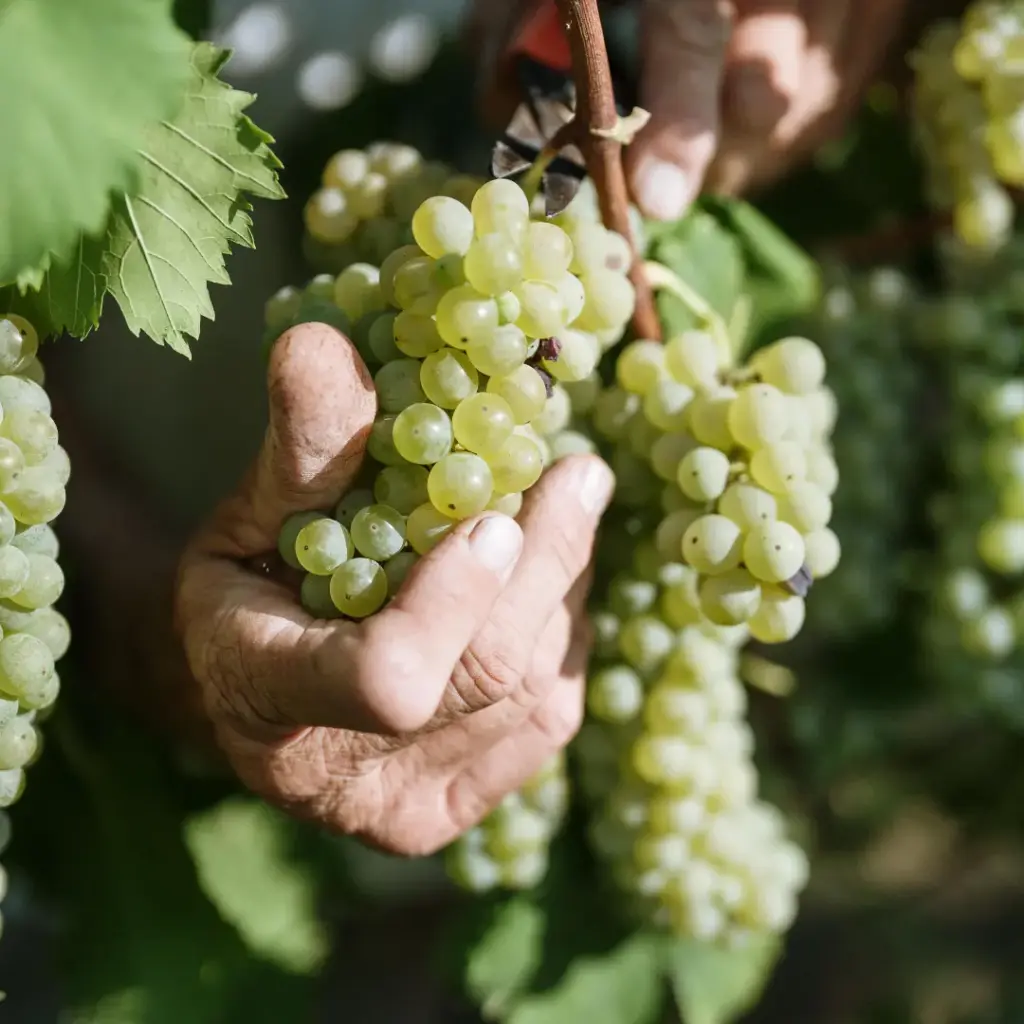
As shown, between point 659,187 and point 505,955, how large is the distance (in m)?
0.53

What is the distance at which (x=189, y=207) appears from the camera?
48 cm

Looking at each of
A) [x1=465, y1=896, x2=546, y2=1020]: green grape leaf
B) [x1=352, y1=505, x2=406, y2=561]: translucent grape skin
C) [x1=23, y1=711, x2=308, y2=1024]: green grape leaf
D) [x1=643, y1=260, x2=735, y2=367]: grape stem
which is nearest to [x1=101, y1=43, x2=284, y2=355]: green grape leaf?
[x1=352, y1=505, x2=406, y2=561]: translucent grape skin

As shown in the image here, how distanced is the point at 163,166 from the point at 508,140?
0.57 ft

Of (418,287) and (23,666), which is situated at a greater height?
Result: (418,287)

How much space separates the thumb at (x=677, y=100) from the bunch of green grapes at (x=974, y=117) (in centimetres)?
18

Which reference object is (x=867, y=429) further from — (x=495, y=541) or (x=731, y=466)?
(x=495, y=541)

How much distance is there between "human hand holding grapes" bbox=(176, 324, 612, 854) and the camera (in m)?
0.43

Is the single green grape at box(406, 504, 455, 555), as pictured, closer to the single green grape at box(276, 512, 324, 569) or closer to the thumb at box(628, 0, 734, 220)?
the single green grape at box(276, 512, 324, 569)

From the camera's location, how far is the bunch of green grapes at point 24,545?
464mm

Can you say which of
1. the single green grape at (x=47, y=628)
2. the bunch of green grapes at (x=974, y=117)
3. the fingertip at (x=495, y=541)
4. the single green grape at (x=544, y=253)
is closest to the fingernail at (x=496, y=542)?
the fingertip at (x=495, y=541)

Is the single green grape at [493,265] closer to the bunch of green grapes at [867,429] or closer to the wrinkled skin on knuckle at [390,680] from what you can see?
the wrinkled skin on knuckle at [390,680]

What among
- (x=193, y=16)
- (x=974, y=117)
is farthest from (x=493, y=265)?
(x=974, y=117)

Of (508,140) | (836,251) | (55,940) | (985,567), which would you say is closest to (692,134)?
(508,140)

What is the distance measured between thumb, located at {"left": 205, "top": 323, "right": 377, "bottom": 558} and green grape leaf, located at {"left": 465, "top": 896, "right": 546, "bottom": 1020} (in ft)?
1.32
